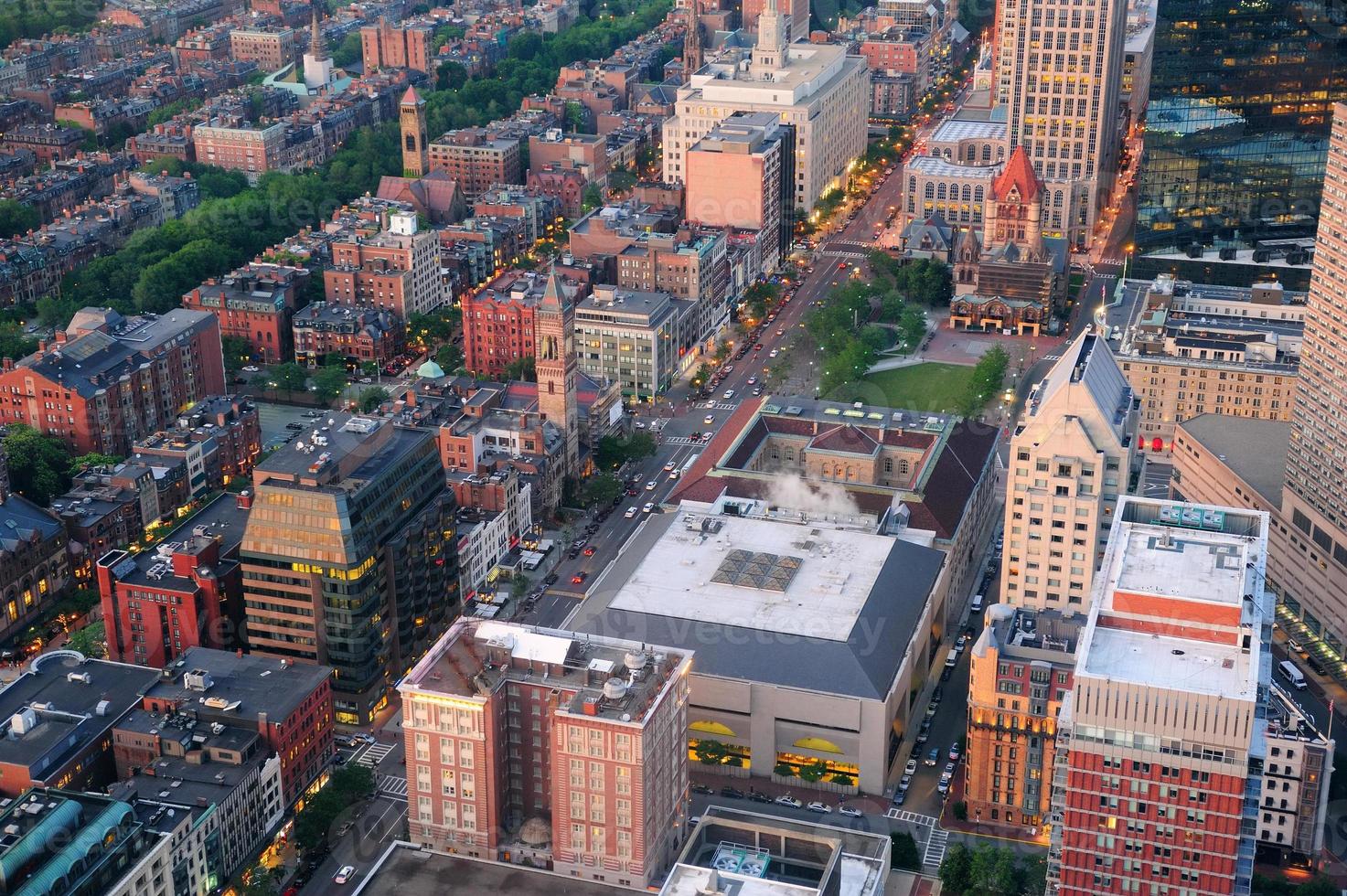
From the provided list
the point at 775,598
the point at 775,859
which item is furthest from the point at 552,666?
the point at 775,598

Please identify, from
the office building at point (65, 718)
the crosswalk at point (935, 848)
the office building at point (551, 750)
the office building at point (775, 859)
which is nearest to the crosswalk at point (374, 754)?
the office building at point (551, 750)

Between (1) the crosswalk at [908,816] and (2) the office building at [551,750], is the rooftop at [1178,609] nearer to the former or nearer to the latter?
(1) the crosswalk at [908,816]

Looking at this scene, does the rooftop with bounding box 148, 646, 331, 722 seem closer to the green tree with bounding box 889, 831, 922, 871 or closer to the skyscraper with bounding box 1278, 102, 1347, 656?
the green tree with bounding box 889, 831, 922, 871

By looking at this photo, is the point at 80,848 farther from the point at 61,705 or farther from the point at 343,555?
the point at 343,555

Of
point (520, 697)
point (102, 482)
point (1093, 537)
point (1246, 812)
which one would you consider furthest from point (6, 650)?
point (1246, 812)

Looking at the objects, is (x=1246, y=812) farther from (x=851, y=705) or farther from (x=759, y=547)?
(x=759, y=547)

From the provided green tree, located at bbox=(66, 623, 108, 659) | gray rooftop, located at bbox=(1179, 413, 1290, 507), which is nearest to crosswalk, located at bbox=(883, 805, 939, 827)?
gray rooftop, located at bbox=(1179, 413, 1290, 507)

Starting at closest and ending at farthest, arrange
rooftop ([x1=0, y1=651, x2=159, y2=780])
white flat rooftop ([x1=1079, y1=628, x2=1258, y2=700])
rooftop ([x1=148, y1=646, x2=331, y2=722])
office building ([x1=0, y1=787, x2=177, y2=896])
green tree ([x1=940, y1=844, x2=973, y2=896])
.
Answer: white flat rooftop ([x1=1079, y1=628, x2=1258, y2=700]), office building ([x1=0, y1=787, x2=177, y2=896]), green tree ([x1=940, y1=844, x2=973, y2=896]), rooftop ([x1=0, y1=651, x2=159, y2=780]), rooftop ([x1=148, y1=646, x2=331, y2=722])
